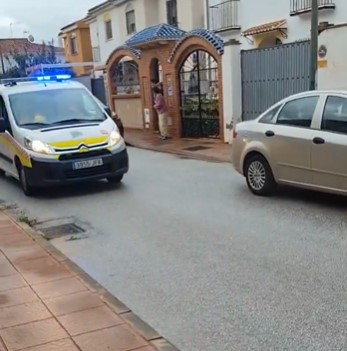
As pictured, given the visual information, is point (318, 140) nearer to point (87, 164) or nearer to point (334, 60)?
point (87, 164)

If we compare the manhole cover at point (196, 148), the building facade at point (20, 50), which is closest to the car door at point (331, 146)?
Result: the manhole cover at point (196, 148)

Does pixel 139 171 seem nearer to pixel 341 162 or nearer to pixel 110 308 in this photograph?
pixel 341 162

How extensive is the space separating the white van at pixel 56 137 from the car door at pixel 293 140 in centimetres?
285

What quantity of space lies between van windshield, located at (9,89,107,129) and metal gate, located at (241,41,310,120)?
513 centimetres

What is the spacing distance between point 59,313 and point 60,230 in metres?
3.08

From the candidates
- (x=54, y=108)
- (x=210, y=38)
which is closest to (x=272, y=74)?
(x=210, y=38)

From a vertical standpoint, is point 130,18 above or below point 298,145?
above

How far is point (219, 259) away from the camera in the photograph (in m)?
5.61

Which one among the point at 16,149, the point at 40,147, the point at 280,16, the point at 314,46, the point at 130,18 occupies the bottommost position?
the point at 16,149

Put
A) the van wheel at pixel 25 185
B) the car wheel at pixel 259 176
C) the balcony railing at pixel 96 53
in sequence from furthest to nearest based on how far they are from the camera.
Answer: the balcony railing at pixel 96 53
the van wheel at pixel 25 185
the car wheel at pixel 259 176

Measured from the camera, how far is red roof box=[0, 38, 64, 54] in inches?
2206

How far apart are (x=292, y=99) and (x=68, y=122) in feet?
13.0

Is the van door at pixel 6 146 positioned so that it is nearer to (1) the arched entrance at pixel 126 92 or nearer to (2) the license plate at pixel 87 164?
(2) the license plate at pixel 87 164

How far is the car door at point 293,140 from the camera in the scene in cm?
766
